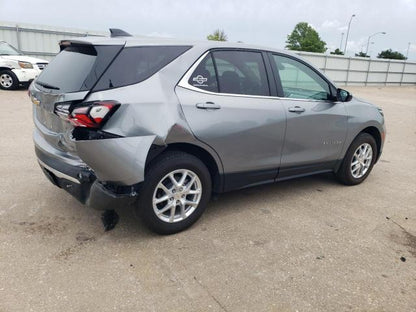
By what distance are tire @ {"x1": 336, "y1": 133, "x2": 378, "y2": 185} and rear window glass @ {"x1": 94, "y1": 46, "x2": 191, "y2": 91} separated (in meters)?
2.66

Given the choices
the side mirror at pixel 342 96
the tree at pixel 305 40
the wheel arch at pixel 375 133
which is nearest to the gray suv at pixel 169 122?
the side mirror at pixel 342 96

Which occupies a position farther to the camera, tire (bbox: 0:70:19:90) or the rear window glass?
tire (bbox: 0:70:19:90)

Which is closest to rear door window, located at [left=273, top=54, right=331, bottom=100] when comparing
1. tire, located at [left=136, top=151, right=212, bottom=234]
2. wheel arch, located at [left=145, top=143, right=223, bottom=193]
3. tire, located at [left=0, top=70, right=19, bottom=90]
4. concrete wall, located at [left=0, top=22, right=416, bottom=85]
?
wheel arch, located at [left=145, top=143, right=223, bottom=193]

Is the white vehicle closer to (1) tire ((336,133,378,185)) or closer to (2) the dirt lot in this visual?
(2) the dirt lot

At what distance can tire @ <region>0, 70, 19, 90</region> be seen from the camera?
12172mm

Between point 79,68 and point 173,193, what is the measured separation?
4.26 ft

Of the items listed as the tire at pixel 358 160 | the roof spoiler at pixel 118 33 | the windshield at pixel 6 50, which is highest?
the roof spoiler at pixel 118 33

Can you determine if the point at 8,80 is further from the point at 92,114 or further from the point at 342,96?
the point at 342,96

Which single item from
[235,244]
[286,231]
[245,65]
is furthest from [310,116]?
Answer: [235,244]

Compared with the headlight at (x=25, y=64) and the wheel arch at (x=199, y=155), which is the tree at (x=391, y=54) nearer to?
the headlight at (x=25, y=64)

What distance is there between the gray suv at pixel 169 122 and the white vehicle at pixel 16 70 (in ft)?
31.9

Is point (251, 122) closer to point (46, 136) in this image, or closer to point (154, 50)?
point (154, 50)

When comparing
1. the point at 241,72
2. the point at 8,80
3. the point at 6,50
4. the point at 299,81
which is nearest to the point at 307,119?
the point at 299,81

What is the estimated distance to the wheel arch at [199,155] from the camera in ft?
10.1
